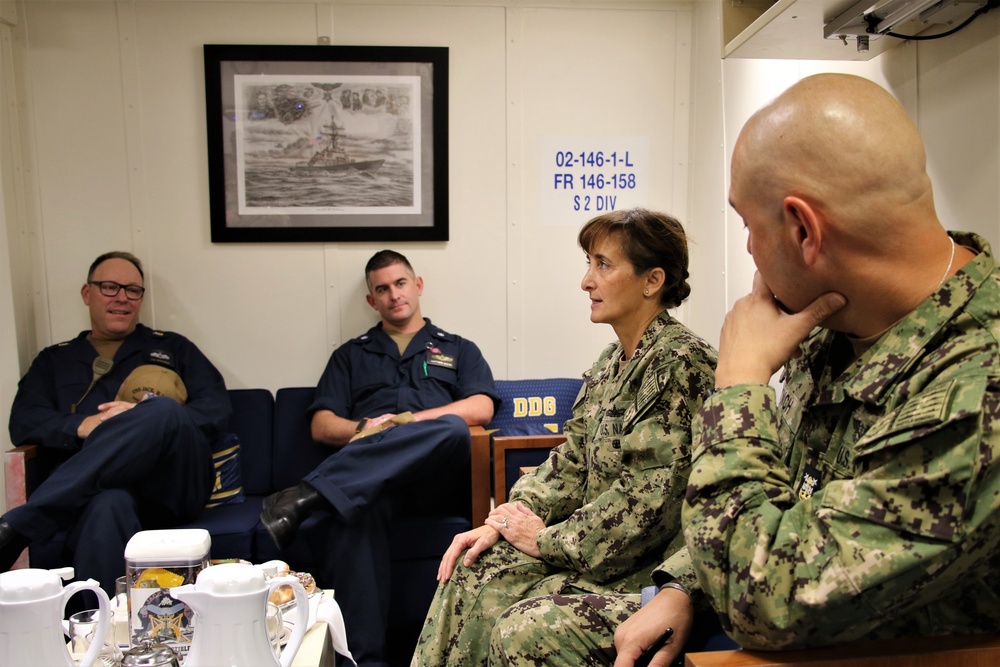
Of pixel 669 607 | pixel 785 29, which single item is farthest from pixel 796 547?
pixel 785 29

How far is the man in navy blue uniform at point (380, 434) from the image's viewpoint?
8.16ft

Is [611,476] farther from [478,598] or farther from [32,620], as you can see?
[32,620]

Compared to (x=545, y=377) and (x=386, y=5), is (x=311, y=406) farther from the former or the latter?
(x=386, y=5)

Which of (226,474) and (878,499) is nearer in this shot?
(878,499)

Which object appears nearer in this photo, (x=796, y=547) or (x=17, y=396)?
(x=796, y=547)

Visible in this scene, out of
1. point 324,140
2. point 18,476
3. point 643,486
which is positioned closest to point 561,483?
point 643,486

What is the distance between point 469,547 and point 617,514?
43cm

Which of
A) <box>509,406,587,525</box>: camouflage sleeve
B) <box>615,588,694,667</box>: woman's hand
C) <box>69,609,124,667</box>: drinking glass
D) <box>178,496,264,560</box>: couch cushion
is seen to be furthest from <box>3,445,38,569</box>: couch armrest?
Answer: <box>615,588,694,667</box>: woman's hand

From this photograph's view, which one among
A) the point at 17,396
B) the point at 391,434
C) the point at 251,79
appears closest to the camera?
the point at 391,434

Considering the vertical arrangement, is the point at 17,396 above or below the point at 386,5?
below

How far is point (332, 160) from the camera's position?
331 cm

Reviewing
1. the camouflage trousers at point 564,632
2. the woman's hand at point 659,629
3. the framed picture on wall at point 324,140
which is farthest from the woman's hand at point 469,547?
the framed picture on wall at point 324,140

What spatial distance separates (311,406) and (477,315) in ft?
2.72

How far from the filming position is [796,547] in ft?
3.20
